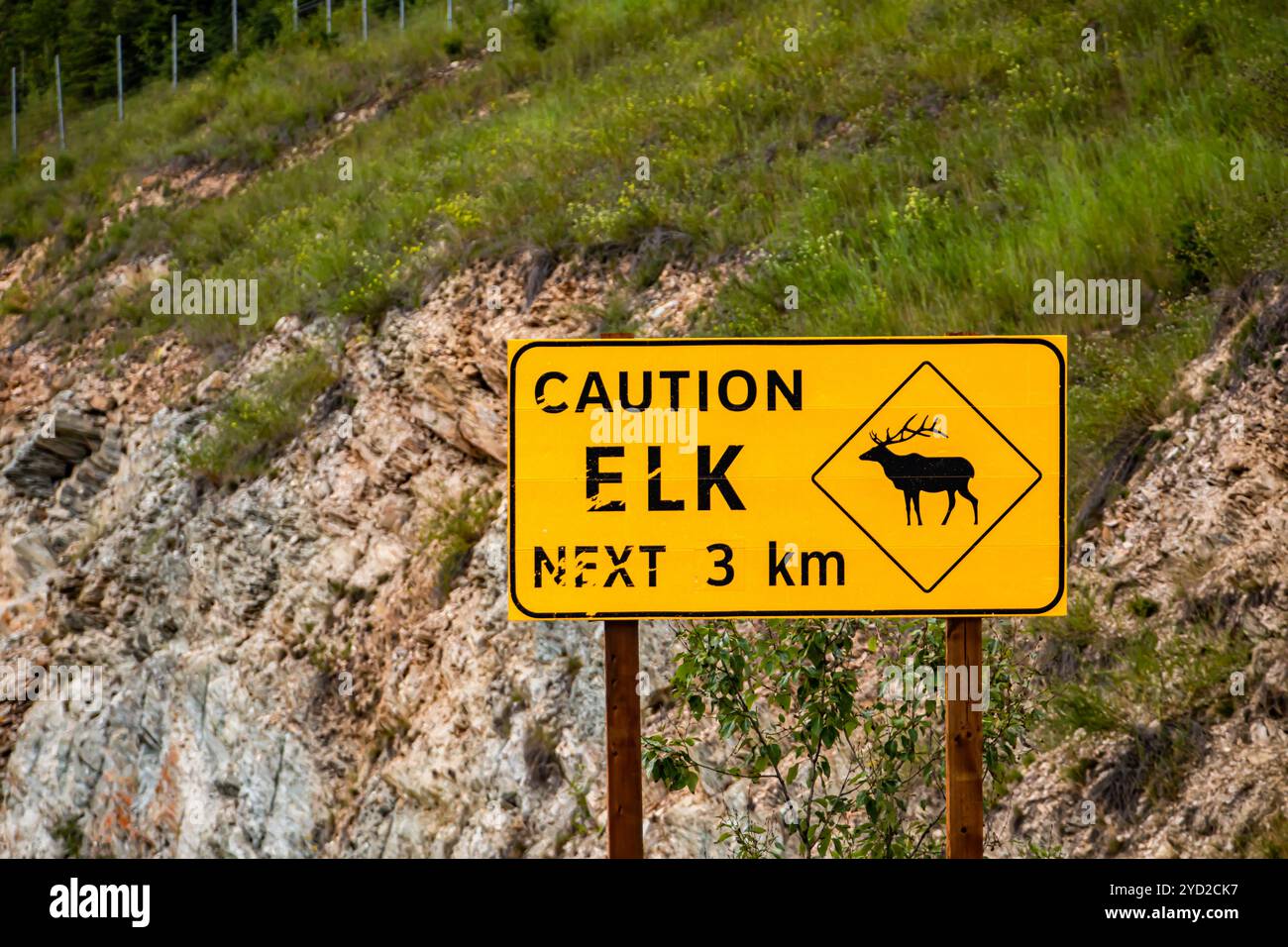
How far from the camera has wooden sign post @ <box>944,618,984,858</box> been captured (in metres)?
4.62

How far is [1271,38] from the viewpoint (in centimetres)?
951

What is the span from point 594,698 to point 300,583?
4.39m

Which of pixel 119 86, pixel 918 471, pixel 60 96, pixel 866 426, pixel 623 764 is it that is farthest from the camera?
pixel 60 96

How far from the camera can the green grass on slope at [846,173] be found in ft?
28.1

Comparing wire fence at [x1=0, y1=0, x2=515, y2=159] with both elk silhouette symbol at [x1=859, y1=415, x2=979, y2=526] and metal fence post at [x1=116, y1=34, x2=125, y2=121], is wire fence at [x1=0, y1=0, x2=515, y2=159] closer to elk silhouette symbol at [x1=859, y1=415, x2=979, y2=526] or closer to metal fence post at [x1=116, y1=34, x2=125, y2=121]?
metal fence post at [x1=116, y1=34, x2=125, y2=121]

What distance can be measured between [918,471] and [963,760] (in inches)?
44.1

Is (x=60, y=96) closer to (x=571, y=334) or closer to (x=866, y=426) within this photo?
(x=571, y=334)

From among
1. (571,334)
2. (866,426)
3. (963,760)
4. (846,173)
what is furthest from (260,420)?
(963,760)

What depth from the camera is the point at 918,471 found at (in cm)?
445

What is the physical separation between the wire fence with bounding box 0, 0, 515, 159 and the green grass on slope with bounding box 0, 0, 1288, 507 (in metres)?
10.2

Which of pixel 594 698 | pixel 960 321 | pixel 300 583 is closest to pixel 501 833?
pixel 594 698

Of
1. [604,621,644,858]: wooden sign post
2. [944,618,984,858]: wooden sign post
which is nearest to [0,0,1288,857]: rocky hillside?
[944,618,984,858]: wooden sign post

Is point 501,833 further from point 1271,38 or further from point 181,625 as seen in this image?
point 1271,38

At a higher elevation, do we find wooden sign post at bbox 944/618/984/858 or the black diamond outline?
the black diamond outline
